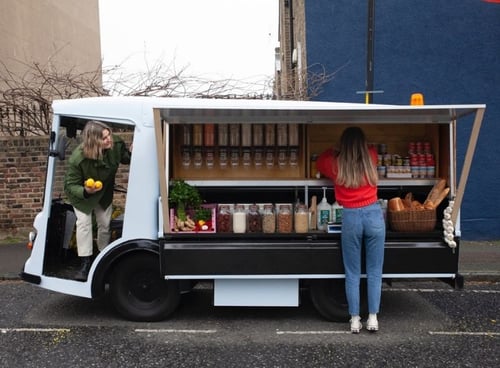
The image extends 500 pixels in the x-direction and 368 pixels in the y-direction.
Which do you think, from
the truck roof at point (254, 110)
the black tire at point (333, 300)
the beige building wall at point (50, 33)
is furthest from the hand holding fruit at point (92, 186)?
the beige building wall at point (50, 33)

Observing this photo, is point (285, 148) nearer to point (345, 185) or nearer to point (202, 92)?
point (345, 185)

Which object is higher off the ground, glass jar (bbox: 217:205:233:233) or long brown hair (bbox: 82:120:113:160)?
long brown hair (bbox: 82:120:113:160)

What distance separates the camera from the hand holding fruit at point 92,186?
4.50 metres

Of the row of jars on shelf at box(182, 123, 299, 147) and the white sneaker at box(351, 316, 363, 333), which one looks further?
the row of jars on shelf at box(182, 123, 299, 147)

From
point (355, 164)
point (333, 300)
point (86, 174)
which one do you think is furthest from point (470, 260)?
point (86, 174)

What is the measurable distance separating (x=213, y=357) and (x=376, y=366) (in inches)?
51.6

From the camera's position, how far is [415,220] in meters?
4.47

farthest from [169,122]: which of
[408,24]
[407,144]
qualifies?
[408,24]

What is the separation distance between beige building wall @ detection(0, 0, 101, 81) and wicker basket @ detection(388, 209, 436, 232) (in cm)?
844

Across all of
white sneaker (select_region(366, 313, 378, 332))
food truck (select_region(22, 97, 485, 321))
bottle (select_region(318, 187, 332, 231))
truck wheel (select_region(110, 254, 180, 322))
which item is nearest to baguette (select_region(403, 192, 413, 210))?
food truck (select_region(22, 97, 485, 321))

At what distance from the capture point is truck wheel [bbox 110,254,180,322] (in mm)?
4590

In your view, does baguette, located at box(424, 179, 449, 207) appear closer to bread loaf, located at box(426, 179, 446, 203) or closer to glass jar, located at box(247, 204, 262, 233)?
bread loaf, located at box(426, 179, 446, 203)

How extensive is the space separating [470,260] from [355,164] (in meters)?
3.94

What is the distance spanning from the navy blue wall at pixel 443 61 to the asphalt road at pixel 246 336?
A: 3.50 metres
